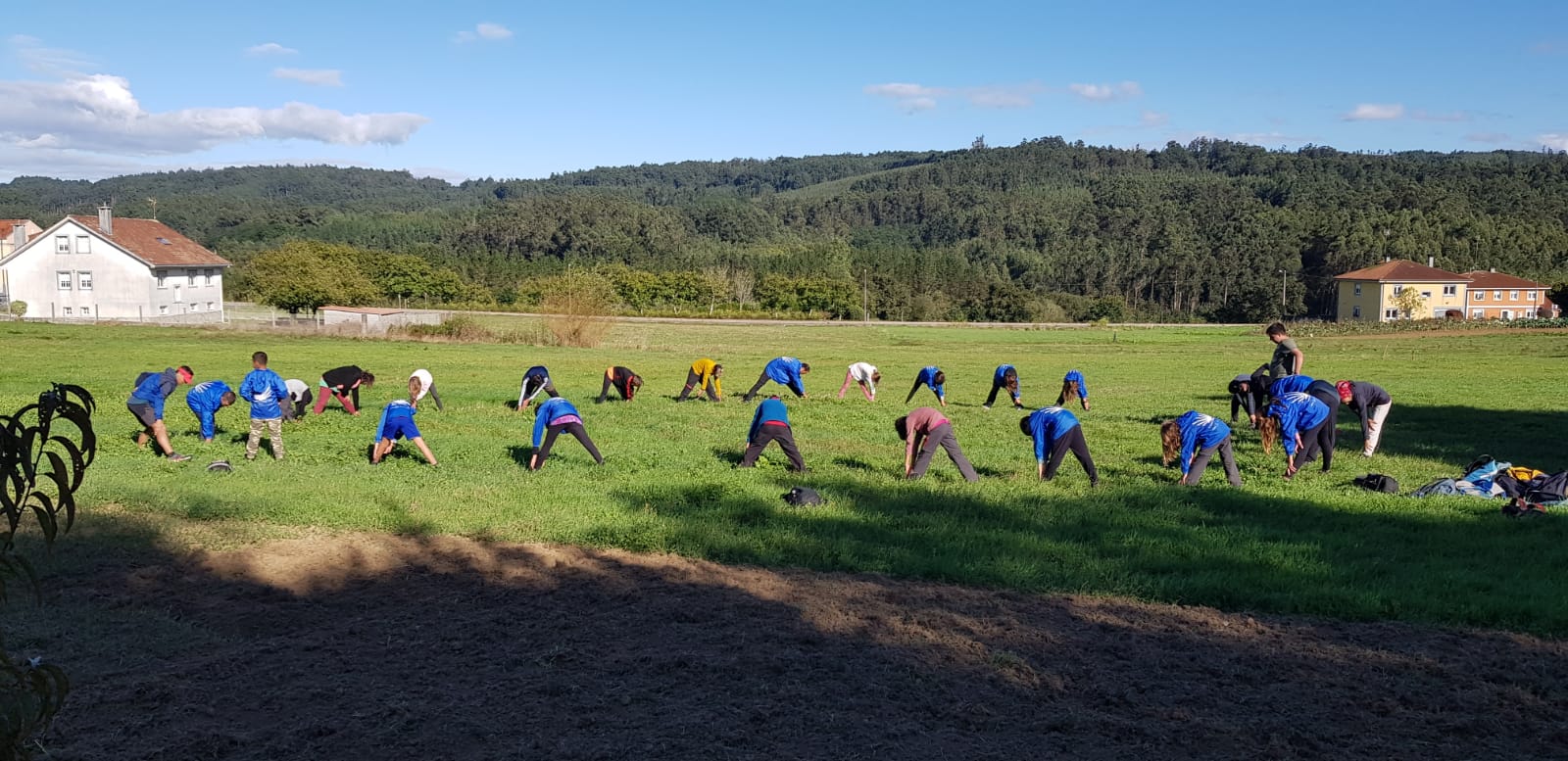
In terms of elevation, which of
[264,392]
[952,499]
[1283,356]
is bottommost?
[952,499]

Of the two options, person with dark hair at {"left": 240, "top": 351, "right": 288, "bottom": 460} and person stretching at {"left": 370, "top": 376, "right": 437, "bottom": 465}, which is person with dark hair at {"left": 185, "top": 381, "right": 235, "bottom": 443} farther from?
person stretching at {"left": 370, "top": 376, "right": 437, "bottom": 465}

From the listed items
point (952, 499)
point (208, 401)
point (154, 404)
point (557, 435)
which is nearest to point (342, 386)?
point (208, 401)

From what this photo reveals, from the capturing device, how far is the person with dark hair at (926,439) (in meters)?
13.7

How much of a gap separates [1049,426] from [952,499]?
152 cm

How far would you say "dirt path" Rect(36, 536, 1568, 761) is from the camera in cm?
639

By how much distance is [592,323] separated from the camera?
5056 centimetres

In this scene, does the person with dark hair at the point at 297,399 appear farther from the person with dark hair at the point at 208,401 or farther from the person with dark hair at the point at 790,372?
the person with dark hair at the point at 790,372

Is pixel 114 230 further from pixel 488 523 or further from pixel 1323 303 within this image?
pixel 1323 303

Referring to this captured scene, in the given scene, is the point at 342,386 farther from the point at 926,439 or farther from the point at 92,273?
the point at 92,273

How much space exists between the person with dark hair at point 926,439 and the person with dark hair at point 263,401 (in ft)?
28.3

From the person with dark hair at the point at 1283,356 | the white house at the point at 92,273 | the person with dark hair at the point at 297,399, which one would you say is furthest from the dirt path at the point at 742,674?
the white house at the point at 92,273

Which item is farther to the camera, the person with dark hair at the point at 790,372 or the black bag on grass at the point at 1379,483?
the person with dark hair at the point at 790,372

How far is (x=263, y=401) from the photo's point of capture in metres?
15.5

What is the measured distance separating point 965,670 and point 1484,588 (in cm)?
530
